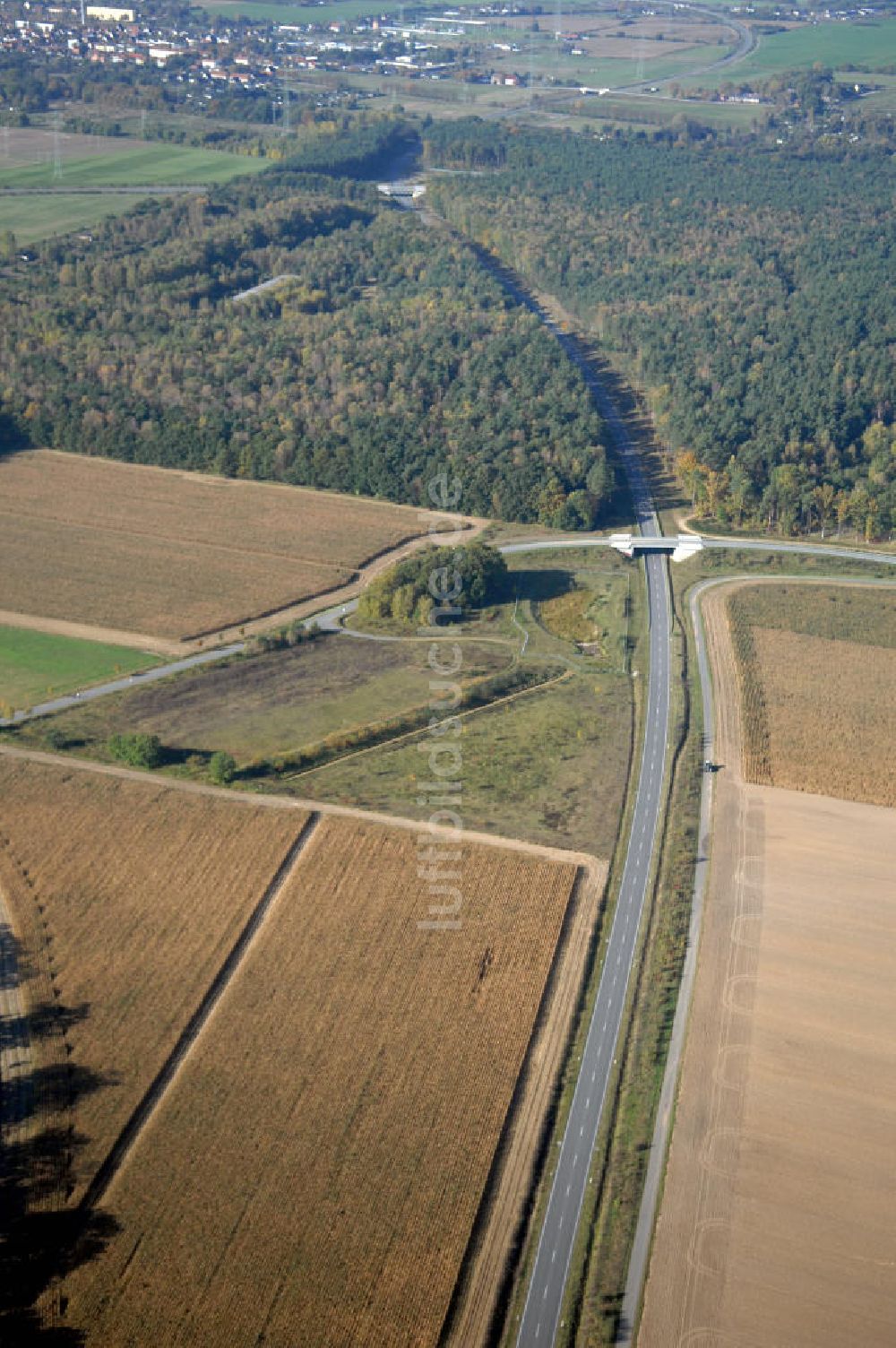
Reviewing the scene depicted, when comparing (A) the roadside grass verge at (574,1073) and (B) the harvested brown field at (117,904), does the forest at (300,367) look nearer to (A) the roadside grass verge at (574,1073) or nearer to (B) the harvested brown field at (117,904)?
(A) the roadside grass verge at (574,1073)

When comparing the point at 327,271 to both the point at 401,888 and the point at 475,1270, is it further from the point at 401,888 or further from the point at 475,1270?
the point at 475,1270

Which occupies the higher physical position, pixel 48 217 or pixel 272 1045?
pixel 48 217

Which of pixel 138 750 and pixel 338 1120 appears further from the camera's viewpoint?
pixel 138 750

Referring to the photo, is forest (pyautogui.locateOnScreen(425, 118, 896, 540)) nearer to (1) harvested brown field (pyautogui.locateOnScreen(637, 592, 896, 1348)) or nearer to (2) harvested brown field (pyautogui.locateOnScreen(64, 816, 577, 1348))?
(1) harvested brown field (pyautogui.locateOnScreen(637, 592, 896, 1348))

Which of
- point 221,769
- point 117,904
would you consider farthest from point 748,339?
point 117,904

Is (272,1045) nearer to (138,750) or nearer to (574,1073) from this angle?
(574,1073)

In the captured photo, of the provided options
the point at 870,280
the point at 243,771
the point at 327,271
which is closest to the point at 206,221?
the point at 327,271
